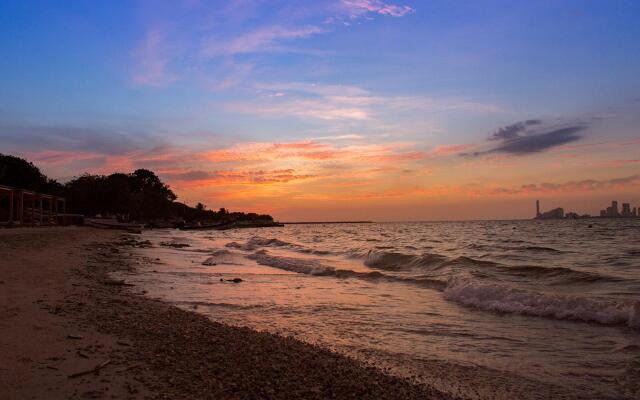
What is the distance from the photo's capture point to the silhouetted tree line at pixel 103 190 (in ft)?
179

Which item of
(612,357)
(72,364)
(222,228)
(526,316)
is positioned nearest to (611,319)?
(526,316)

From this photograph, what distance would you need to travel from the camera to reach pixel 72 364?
14.8 feet

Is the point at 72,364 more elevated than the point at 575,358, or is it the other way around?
the point at 72,364

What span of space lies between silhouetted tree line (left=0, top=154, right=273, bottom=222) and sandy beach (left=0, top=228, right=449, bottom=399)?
5588 centimetres

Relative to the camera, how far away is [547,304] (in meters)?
9.55

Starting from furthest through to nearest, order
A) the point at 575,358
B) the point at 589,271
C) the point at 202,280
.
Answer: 1. the point at 589,271
2. the point at 202,280
3. the point at 575,358

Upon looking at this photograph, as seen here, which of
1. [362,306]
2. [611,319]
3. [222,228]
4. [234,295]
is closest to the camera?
[611,319]

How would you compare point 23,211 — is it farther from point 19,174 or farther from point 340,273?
point 340,273

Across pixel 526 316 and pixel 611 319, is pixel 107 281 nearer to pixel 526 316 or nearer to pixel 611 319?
pixel 526 316

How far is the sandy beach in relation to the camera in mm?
4023

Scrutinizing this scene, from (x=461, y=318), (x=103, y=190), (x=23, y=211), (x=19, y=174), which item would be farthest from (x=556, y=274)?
(x=103, y=190)

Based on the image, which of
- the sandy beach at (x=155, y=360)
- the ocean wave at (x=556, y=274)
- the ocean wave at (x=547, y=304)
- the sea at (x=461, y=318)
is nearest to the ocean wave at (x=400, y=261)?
the sea at (x=461, y=318)

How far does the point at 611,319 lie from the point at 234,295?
322 inches

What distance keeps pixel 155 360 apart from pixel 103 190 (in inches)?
3190
